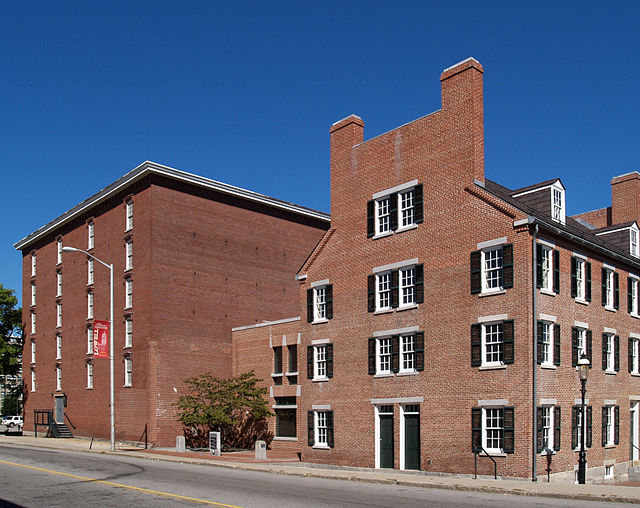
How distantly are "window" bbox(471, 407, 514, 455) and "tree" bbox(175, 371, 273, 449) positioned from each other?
57.8 feet

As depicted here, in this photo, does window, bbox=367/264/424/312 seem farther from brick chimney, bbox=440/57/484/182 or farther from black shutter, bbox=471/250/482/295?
brick chimney, bbox=440/57/484/182

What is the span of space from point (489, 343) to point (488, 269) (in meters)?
2.86

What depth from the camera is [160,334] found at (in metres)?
44.4

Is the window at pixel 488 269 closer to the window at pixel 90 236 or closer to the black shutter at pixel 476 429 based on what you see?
the black shutter at pixel 476 429

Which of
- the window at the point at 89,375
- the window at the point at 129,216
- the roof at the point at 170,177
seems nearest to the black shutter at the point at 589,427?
the roof at the point at 170,177

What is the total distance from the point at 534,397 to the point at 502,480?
3124 millimetres

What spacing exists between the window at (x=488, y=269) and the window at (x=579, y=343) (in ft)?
13.7

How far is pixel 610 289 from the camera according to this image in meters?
32.5

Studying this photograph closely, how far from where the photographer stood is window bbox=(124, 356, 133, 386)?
46.1 metres

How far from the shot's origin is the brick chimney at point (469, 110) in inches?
1136


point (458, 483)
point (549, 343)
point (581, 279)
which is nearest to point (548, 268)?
point (549, 343)

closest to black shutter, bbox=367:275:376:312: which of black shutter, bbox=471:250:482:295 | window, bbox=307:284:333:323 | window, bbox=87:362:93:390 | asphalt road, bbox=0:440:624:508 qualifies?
window, bbox=307:284:333:323

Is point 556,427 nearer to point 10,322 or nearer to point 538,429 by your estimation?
point 538,429

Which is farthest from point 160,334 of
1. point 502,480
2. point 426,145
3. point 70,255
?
point 502,480
